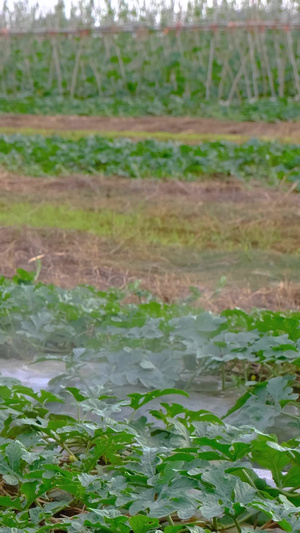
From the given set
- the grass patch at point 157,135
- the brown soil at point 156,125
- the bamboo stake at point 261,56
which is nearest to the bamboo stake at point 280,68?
the bamboo stake at point 261,56

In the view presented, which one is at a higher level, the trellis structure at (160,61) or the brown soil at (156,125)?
the trellis structure at (160,61)

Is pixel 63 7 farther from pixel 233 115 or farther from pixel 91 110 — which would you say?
pixel 233 115

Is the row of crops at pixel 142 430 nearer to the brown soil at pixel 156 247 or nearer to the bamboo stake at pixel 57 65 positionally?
the brown soil at pixel 156 247

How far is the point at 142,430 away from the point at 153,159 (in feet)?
24.9

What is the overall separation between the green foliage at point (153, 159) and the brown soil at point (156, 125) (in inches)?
157

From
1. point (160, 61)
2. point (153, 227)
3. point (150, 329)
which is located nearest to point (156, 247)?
point (153, 227)

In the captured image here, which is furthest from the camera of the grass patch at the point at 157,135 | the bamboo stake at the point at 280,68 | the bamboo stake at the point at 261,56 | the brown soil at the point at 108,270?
the bamboo stake at the point at 261,56

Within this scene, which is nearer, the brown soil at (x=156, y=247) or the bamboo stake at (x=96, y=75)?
the brown soil at (x=156, y=247)

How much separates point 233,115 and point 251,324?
14.5m

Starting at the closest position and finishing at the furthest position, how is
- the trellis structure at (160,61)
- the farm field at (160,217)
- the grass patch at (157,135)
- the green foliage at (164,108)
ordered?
the farm field at (160,217)
the grass patch at (157,135)
the green foliage at (164,108)
the trellis structure at (160,61)

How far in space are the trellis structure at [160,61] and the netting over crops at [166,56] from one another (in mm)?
28

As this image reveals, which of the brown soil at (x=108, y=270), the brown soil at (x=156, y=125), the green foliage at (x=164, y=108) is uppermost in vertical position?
the brown soil at (x=108, y=270)

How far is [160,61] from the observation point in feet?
76.4

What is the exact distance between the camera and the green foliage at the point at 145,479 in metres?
1.72
